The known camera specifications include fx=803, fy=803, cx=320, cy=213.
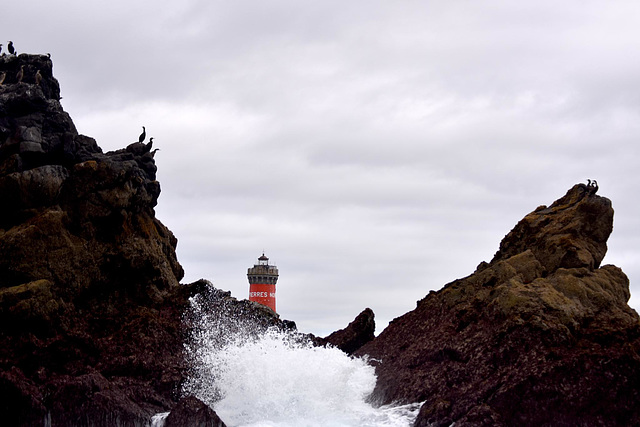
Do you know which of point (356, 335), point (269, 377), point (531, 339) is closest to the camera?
point (531, 339)

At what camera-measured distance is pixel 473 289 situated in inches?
963

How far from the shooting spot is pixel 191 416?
18.8 meters

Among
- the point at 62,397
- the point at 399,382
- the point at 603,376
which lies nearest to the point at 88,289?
the point at 62,397

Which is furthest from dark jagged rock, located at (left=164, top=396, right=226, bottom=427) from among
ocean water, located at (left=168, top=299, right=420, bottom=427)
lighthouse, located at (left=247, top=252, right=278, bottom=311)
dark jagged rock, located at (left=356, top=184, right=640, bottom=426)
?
lighthouse, located at (left=247, top=252, right=278, bottom=311)

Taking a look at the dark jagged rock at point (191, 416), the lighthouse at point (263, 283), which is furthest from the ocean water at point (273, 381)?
the lighthouse at point (263, 283)

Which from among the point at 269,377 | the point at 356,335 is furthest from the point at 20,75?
the point at 356,335

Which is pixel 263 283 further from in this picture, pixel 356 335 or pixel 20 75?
pixel 20 75

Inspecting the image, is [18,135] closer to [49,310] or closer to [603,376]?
[49,310]

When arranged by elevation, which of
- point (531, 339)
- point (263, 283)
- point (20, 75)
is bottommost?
point (531, 339)

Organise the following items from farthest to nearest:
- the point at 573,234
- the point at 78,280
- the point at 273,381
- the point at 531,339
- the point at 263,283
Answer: the point at 263,283 < the point at 573,234 < the point at 78,280 < the point at 273,381 < the point at 531,339

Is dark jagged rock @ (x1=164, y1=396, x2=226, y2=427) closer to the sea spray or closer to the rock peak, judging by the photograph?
the sea spray

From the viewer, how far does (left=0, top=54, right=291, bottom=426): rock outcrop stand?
1966cm

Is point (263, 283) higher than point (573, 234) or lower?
higher

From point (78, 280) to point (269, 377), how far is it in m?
6.20
